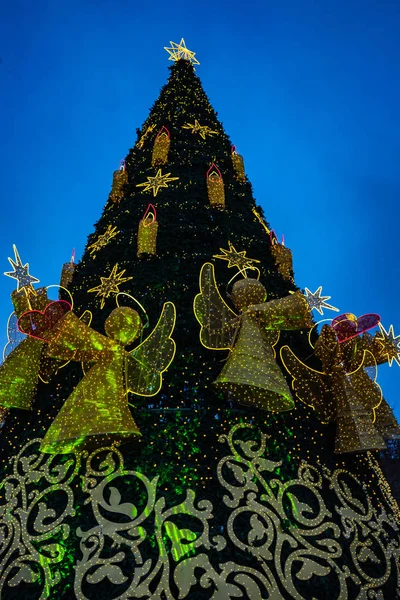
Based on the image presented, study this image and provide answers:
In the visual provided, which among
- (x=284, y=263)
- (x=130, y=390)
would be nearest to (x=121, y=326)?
(x=130, y=390)

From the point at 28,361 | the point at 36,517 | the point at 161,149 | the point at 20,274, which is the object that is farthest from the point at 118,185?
the point at 36,517

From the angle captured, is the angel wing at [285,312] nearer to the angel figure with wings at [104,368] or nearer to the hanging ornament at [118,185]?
the angel figure with wings at [104,368]

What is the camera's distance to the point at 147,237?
532 cm

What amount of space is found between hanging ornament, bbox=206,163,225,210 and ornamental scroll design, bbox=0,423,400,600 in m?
2.99

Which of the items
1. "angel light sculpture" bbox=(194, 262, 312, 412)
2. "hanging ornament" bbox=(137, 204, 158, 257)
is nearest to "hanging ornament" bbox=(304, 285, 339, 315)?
"angel light sculpture" bbox=(194, 262, 312, 412)

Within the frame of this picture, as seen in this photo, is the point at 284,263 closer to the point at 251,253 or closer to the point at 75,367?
the point at 251,253

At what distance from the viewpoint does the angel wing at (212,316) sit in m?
4.42

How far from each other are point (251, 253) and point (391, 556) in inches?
136

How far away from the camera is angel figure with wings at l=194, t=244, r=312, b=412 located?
394 cm

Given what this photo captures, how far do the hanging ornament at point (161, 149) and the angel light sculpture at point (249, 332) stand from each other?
2.60 metres

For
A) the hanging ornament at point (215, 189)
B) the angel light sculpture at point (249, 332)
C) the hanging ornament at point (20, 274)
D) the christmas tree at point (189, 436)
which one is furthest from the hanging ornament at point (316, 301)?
the hanging ornament at point (20, 274)

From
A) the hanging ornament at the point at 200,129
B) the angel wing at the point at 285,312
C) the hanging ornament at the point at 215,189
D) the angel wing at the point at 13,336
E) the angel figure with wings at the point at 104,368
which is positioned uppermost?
the hanging ornament at the point at 200,129

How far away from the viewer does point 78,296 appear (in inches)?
223

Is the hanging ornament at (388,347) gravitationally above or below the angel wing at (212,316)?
above
